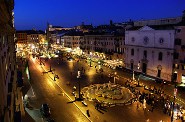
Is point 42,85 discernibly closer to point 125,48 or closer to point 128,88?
point 128,88

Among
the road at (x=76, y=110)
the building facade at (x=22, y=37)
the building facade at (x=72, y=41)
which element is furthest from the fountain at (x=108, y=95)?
the building facade at (x=22, y=37)

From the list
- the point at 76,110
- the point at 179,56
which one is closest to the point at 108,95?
the point at 76,110

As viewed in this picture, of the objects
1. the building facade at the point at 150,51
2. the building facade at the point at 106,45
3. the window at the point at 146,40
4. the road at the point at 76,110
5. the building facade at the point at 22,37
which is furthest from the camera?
the building facade at the point at 22,37

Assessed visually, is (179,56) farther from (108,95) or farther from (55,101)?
(55,101)

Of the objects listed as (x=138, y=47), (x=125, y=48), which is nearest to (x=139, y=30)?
(x=138, y=47)

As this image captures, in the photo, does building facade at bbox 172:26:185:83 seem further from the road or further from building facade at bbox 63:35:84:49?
building facade at bbox 63:35:84:49

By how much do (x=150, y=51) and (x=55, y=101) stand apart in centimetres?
2901

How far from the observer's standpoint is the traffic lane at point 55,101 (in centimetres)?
2842

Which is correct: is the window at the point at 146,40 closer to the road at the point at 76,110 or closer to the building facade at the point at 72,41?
the road at the point at 76,110

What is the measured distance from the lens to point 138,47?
5712 cm

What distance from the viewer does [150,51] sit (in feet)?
174

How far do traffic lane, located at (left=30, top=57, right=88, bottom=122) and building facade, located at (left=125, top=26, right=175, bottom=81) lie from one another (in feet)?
76.5

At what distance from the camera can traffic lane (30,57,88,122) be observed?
93.2 feet

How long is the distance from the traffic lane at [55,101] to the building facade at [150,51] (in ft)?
76.5
